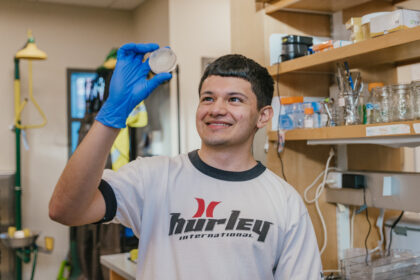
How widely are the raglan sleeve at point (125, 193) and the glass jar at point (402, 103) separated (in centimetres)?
99

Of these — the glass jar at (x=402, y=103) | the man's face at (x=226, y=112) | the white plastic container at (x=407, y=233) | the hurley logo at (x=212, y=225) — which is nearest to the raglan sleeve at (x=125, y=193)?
the hurley logo at (x=212, y=225)

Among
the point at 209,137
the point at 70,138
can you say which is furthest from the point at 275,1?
the point at 70,138

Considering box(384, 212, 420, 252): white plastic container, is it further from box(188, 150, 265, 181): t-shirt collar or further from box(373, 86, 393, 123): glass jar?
box(188, 150, 265, 181): t-shirt collar

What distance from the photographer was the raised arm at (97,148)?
1.09 meters

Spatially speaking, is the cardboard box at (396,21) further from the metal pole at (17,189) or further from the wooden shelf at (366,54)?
the metal pole at (17,189)

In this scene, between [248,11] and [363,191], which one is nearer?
[363,191]

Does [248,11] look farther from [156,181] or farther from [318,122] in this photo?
[156,181]

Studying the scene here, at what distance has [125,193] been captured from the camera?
1.31 metres

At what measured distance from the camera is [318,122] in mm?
2119

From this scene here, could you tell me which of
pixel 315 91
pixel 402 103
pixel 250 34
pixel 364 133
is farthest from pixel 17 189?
pixel 402 103


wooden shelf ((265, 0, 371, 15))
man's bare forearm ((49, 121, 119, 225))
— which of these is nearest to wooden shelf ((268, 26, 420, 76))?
wooden shelf ((265, 0, 371, 15))

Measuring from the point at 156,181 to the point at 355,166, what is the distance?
52.5 inches

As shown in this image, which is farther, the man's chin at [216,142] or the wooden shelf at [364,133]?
the wooden shelf at [364,133]

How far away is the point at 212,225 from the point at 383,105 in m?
0.92
